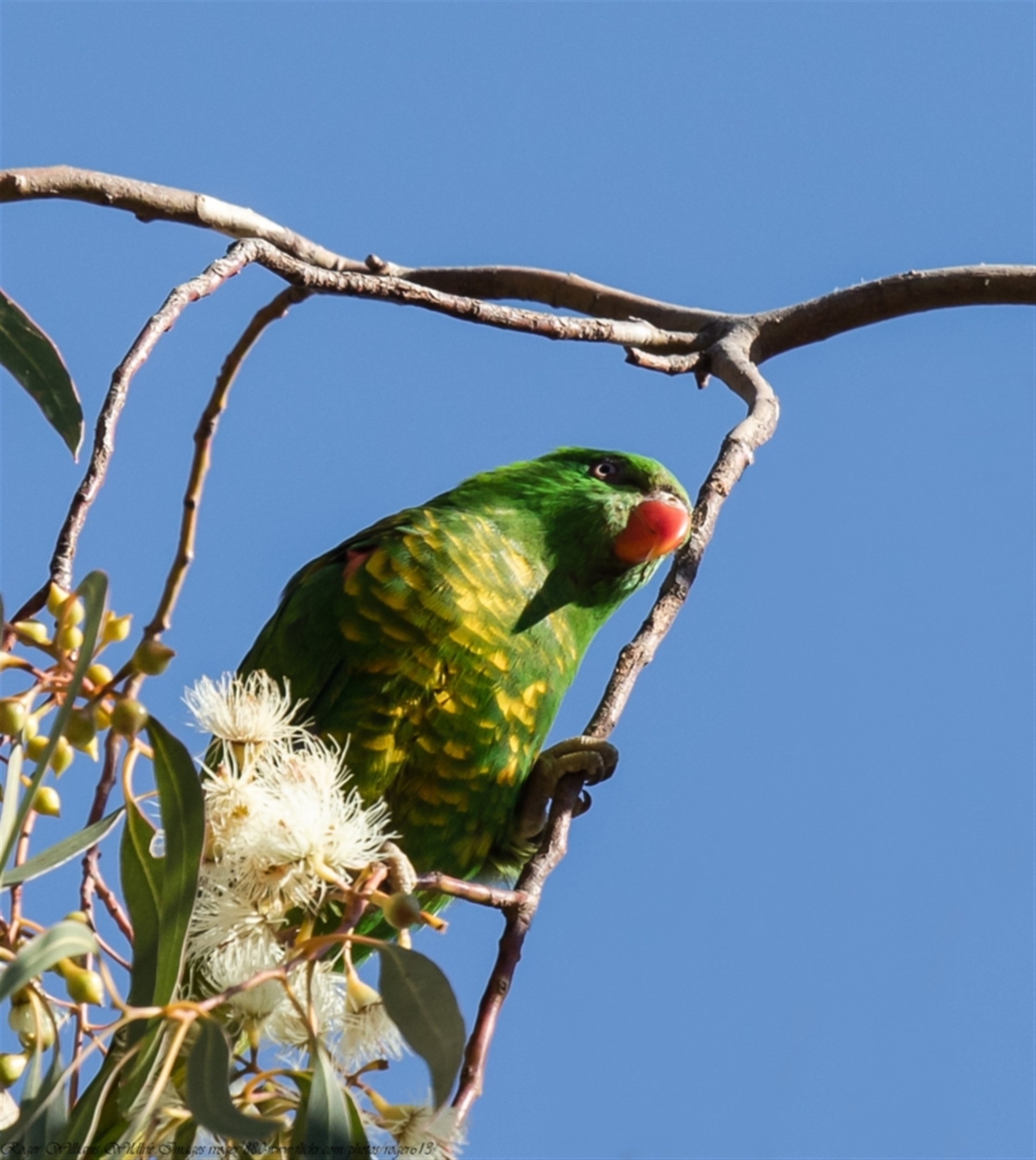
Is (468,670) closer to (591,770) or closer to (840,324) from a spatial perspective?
(591,770)

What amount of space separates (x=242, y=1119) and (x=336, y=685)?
1556 millimetres

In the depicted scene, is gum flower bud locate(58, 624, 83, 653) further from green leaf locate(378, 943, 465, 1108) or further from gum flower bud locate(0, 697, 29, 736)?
green leaf locate(378, 943, 465, 1108)

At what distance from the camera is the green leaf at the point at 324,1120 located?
3.65 feet

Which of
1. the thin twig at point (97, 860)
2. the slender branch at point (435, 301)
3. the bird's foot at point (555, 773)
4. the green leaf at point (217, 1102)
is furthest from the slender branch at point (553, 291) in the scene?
the green leaf at point (217, 1102)

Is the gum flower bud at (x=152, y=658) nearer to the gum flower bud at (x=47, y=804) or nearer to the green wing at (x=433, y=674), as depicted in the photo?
the gum flower bud at (x=47, y=804)

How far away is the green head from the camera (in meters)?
2.82

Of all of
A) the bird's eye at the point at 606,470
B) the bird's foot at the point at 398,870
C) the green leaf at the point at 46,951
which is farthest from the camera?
the bird's eye at the point at 606,470

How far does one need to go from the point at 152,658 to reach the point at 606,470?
189 centimetres

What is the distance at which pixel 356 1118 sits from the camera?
1.16 metres

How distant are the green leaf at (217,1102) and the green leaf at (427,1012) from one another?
16cm

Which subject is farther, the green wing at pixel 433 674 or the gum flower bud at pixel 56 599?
the green wing at pixel 433 674

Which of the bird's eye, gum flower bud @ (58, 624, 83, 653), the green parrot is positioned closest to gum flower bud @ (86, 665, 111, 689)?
gum flower bud @ (58, 624, 83, 653)

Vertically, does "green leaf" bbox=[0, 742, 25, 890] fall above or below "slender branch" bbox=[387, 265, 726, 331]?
below

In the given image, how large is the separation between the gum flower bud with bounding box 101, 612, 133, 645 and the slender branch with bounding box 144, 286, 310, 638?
323 mm
